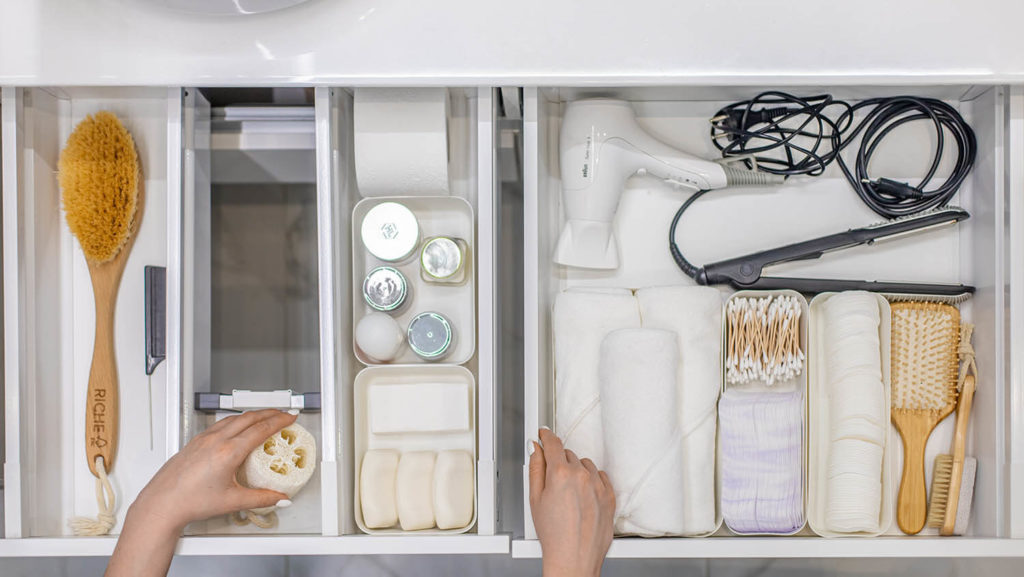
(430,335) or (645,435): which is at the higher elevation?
(430,335)

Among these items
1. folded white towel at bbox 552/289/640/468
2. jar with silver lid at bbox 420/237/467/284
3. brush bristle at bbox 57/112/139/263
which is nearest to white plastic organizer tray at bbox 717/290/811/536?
folded white towel at bbox 552/289/640/468

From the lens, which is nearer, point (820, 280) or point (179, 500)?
point (179, 500)

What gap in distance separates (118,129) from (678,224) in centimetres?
74

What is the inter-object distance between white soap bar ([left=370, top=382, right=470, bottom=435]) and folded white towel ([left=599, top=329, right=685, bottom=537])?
0.66 feet

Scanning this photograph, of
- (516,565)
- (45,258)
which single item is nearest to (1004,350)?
(516,565)

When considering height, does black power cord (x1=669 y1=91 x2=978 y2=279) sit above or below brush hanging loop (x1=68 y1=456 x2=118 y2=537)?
above

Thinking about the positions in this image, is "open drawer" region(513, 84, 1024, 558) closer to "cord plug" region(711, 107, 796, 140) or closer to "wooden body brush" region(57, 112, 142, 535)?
"cord plug" region(711, 107, 796, 140)

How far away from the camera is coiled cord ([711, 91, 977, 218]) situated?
865 millimetres

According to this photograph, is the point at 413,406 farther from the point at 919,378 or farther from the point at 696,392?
the point at 919,378

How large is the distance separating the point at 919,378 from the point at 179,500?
35.6 inches

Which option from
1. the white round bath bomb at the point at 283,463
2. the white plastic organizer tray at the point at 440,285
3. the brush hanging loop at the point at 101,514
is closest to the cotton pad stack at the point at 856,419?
the white plastic organizer tray at the point at 440,285

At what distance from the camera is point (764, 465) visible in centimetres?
83

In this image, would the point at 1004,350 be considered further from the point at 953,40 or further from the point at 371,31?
the point at 371,31

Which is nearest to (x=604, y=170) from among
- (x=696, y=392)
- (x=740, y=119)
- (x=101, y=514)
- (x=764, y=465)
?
(x=740, y=119)
